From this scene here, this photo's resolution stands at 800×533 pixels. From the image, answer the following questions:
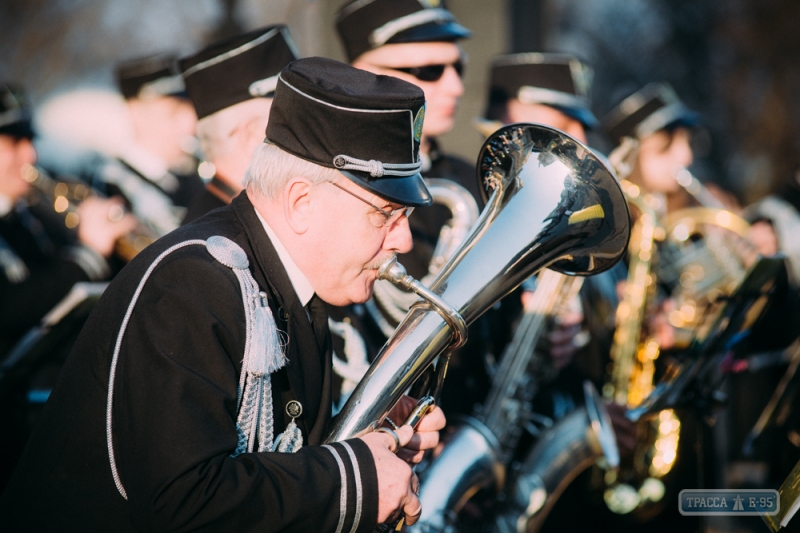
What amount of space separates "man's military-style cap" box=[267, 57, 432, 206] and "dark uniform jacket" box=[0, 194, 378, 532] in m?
0.31

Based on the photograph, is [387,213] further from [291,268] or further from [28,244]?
[28,244]

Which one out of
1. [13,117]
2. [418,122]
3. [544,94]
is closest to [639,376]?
[544,94]

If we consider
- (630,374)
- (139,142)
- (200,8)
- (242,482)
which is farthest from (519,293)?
(200,8)

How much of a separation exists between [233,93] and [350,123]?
4.44 ft

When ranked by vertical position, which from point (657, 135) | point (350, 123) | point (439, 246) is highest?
point (350, 123)

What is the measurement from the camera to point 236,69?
10.2 ft

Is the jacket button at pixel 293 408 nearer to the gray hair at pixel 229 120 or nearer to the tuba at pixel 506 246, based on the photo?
the tuba at pixel 506 246

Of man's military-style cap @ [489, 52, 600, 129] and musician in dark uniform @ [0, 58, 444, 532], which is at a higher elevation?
musician in dark uniform @ [0, 58, 444, 532]

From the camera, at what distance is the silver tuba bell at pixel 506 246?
1985mm

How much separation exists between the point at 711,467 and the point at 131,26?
9005 mm

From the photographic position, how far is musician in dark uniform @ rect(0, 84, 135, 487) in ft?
14.2

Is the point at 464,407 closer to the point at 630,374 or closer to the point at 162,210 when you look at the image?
the point at 630,374

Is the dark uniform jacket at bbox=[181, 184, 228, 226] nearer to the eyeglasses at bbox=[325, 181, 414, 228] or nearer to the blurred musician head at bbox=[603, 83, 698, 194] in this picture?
the eyeglasses at bbox=[325, 181, 414, 228]

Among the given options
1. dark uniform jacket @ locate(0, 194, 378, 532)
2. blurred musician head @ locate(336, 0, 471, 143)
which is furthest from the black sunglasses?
dark uniform jacket @ locate(0, 194, 378, 532)
